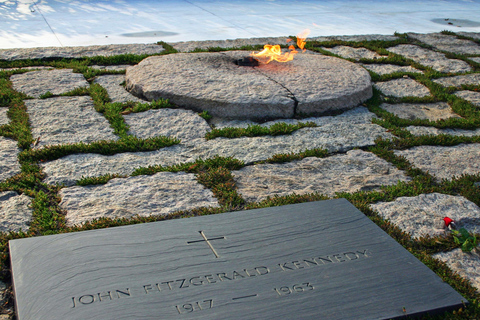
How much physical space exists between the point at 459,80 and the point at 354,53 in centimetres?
Answer: 132

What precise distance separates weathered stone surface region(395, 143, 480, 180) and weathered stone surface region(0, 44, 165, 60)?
10.8ft

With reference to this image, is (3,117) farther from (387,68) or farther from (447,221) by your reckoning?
(387,68)

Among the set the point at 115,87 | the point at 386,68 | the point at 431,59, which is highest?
the point at 431,59

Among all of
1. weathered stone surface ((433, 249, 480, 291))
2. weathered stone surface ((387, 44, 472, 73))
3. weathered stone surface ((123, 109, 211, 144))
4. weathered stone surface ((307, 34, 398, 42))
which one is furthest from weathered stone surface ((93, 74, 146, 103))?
weathered stone surface ((387, 44, 472, 73))

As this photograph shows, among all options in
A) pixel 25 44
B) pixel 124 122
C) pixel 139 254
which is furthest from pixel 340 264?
pixel 25 44

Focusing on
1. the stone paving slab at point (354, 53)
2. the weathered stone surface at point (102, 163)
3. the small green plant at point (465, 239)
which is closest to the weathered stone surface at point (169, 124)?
the weathered stone surface at point (102, 163)

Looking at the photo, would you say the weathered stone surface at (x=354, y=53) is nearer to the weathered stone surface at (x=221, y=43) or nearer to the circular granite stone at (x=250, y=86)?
the weathered stone surface at (x=221, y=43)

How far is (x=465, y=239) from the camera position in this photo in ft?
6.67

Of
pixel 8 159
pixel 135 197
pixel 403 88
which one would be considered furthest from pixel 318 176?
pixel 403 88

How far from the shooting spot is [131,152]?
9.21 ft

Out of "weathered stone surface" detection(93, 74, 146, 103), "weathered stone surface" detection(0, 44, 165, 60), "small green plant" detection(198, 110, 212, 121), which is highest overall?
"weathered stone surface" detection(0, 44, 165, 60)

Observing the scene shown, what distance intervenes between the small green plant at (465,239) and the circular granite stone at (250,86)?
1.71 m

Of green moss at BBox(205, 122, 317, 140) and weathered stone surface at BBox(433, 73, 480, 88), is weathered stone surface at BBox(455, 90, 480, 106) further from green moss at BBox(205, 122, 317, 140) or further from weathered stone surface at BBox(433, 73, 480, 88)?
green moss at BBox(205, 122, 317, 140)

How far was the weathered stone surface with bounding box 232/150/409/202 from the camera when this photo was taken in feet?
8.04
